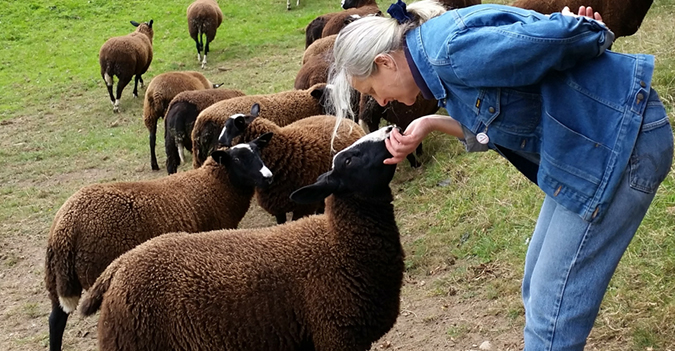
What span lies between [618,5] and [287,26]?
1405cm

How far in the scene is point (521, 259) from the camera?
189 inches

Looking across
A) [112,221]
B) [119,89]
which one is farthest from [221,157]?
[119,89]

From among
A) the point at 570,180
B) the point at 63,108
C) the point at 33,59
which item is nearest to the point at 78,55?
the point at 33,59

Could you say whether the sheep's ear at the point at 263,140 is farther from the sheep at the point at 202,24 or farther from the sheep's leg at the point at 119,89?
the sheep at the point at 202,24

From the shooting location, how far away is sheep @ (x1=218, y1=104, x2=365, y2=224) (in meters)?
6.35

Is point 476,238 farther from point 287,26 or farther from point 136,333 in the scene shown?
point 287,26

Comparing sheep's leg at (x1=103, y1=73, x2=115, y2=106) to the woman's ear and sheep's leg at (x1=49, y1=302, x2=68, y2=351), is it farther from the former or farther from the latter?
the woman's ear

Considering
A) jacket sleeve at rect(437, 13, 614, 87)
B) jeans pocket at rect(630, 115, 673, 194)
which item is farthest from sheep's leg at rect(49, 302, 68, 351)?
jeans pocket at rect(630, 115, 673, 194)

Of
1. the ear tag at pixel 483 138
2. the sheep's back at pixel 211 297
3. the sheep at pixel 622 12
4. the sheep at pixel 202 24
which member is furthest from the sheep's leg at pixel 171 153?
the sheep at pixel 202 24

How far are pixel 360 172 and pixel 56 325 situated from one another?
9.86 feet

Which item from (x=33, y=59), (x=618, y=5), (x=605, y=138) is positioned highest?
(x=605, y=138)

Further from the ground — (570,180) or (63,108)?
(570,180)

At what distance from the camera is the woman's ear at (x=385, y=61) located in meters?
2.38

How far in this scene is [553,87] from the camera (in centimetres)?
214
